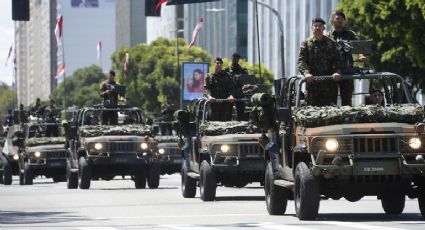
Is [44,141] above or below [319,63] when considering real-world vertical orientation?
below

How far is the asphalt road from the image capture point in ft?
56.6

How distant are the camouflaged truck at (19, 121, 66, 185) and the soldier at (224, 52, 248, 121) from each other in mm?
16325

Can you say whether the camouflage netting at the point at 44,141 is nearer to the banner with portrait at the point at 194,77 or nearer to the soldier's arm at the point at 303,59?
the soldier's arm at the point at 303,59

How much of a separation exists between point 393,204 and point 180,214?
116 inches

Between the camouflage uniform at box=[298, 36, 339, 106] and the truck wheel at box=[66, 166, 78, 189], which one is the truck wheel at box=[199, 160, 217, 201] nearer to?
the camouflage uniform at box=[298, 36, 339, 106]

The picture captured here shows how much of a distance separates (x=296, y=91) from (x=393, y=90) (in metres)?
1.23

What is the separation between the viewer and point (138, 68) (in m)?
117

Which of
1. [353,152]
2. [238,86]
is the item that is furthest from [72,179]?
[353,152]

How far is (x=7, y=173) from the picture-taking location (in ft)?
148

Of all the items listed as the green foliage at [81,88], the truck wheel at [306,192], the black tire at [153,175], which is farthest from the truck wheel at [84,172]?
the green foliage at [81,88]

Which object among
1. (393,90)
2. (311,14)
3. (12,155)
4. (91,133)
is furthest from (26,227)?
(311,14)

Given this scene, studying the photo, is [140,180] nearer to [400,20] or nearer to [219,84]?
[400,20]

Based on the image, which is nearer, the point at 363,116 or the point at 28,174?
the point at 363,116

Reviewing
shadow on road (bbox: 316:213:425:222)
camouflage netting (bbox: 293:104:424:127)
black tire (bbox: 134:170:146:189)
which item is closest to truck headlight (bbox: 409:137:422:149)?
camouflage netting (bbox: 293:104:424:127)
